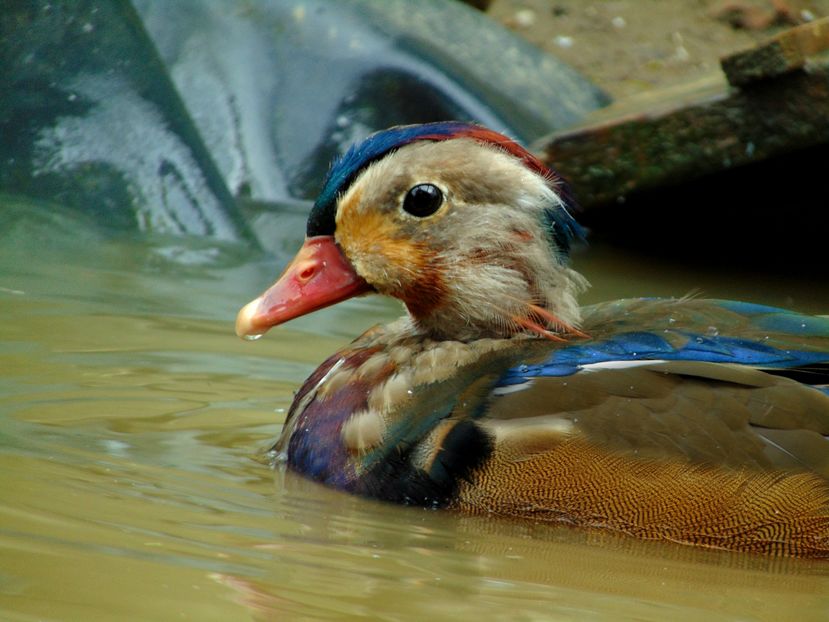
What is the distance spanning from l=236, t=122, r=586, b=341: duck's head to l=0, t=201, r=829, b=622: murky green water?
581mm

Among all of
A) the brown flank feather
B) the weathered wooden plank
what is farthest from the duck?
the weathered wooden plank

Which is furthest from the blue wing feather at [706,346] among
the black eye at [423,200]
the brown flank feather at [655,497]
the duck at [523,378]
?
the black eye at [423,200]

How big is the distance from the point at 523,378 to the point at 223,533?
3.08ft

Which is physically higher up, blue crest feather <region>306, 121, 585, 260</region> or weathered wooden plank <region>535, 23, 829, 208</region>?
blue crest feather <region>306, 121, 585, 260</region>

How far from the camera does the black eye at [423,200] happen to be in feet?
12.6

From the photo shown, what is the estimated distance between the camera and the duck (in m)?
3.26

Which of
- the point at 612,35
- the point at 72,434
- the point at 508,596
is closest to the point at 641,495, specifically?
the point at 508,596

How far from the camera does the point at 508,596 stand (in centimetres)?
271

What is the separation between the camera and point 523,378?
3.48 meters

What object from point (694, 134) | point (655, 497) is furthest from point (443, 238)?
point (694, 134)

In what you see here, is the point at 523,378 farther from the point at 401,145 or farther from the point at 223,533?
the point at 223,533

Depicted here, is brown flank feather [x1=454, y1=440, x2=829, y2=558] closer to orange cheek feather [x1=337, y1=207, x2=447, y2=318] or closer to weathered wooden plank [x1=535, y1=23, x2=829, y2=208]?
orange cheek feather [x1=337, y1=207, x2=447, y2=318]

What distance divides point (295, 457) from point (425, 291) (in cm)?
61

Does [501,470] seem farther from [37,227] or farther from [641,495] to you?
[37,227]
